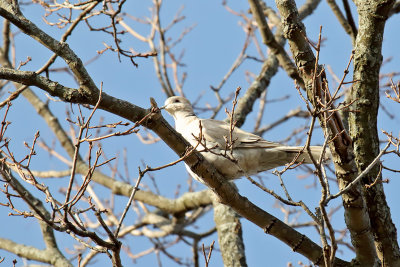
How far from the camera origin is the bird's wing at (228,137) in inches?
189

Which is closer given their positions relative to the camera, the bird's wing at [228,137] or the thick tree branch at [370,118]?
the thick tree branch at [370,118]

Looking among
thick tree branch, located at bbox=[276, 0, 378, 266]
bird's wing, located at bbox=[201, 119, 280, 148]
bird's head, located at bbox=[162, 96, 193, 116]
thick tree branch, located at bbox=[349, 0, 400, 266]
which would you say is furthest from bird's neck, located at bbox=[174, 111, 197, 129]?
thick tree branch, located at bbox=[276, 0, 378, 266]

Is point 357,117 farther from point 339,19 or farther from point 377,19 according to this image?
point 339,19

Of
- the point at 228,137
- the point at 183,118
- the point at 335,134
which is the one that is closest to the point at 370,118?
the point at 335,134

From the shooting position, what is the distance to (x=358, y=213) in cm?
352

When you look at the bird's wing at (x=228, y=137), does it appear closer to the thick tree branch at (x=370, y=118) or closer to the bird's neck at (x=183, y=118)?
the bird's neck at (x=183, y=118)

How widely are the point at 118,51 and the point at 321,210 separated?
2.45 meters

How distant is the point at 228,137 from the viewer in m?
4.97

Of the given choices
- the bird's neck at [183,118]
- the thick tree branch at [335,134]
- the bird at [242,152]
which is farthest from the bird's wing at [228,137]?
the thick tree branch at [335,134]

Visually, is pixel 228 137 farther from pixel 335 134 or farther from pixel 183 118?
pixel 335 134

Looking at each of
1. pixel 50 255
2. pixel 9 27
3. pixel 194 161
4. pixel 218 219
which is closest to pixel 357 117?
pixel 194 161

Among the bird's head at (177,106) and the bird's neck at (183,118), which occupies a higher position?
the bird's head at (177,106)

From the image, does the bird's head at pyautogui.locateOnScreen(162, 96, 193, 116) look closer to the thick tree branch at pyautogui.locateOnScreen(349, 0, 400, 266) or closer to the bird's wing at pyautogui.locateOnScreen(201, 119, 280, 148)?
the bird's wing at pyautogui.locateOnScreen(201, 119, 280, 148)

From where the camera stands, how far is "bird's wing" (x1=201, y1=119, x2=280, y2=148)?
4.80m
